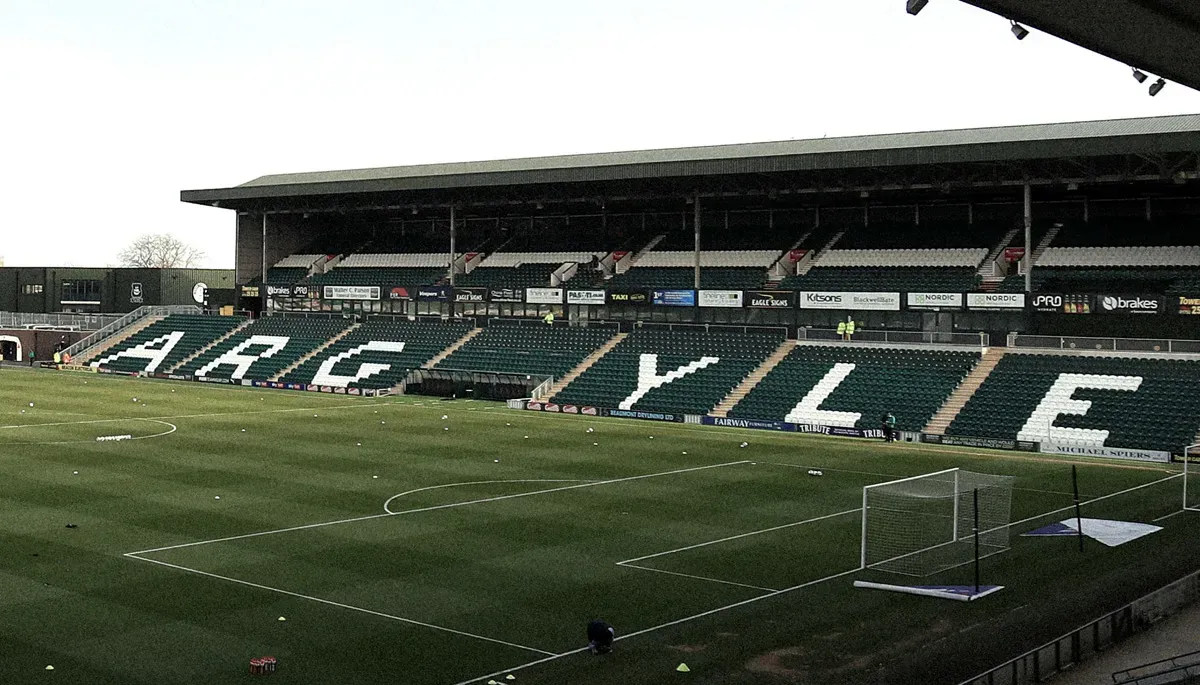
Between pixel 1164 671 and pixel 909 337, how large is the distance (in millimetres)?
41414

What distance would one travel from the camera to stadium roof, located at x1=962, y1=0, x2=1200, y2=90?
1598cm

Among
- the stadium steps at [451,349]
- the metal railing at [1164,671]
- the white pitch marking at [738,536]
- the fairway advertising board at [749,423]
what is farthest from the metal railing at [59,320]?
the metal railing at [1164,671]

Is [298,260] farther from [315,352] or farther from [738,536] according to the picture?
[738,536]

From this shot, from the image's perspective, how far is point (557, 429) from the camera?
157 feet

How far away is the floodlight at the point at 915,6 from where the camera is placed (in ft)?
57.4

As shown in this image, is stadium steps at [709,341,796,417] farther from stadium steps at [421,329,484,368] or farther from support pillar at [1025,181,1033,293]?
stadium steps at [421,329,484,368]

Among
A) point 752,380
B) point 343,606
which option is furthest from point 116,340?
point 343,606

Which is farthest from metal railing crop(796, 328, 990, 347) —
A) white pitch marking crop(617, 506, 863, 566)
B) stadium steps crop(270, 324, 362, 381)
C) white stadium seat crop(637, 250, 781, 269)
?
stadium steps crop(270, 324, 362, 381)

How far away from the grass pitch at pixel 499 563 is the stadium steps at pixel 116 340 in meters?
41.6

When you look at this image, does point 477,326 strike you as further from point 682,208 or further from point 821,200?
Result: point 821,200

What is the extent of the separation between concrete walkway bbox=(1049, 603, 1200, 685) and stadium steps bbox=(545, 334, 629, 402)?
40446mm

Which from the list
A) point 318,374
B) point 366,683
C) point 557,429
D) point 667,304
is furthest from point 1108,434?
point 318,374

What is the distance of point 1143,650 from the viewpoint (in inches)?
696

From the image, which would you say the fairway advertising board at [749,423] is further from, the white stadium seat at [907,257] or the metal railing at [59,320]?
the metal railing at [59,320]
